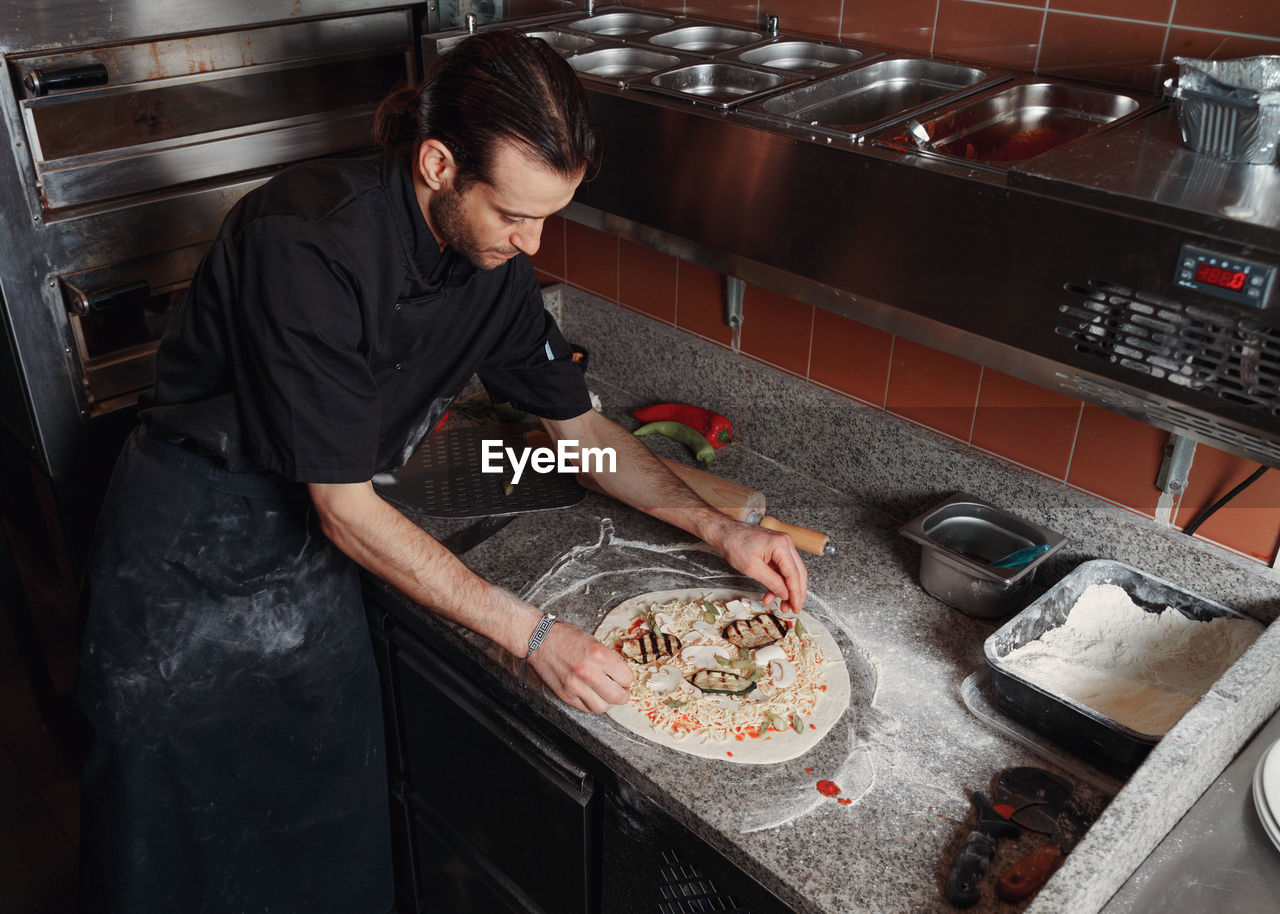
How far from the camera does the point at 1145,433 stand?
1553 mm

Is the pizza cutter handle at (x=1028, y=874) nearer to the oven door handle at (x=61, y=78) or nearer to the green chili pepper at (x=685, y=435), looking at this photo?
the green chili pepper at (x=685, y=435)

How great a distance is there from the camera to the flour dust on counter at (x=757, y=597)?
1304 mm

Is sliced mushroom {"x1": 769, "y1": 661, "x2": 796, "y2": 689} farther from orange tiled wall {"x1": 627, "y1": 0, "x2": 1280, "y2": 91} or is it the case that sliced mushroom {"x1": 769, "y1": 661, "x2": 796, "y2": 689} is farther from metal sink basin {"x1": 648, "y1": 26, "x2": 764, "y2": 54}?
metal sink basin {"x1": 648, "y1": 26, "x2": 764, "y2": 54}

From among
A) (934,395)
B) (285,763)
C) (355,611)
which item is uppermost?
(934,395)

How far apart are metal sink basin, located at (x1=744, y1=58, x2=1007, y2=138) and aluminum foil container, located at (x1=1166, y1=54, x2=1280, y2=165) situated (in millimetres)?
397

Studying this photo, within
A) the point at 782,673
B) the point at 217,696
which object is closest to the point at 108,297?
the point at 217,696

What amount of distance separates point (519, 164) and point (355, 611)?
0.85 metres

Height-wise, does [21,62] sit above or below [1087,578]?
above

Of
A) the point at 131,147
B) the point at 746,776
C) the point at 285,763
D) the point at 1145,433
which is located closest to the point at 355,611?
the point at 285,763

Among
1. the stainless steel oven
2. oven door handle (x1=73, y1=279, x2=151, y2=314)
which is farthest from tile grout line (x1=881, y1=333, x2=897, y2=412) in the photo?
oven door handle (x1=73, y1=279, x2=151, y2=314)

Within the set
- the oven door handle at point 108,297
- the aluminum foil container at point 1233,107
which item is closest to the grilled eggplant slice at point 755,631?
the aluminum foil container at point 1233,107

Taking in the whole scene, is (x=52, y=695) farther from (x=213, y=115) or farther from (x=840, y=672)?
(x=840, y=672)

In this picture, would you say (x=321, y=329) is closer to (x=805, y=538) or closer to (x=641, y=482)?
(x=641, y=482)

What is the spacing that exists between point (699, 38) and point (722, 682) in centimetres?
119
